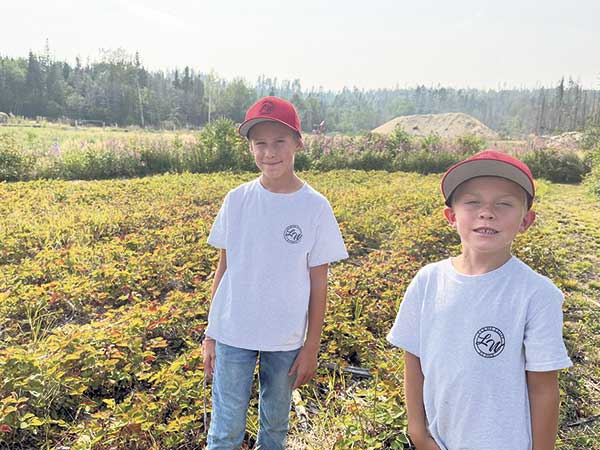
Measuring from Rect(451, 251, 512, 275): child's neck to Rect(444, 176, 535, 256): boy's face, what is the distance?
0.04 ft

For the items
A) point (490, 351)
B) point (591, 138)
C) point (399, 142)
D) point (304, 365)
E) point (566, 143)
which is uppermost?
point (591, 138)

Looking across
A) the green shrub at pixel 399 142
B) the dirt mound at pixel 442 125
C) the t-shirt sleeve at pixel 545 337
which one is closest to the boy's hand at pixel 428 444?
the t-shirt sleeve at pixel 545 337

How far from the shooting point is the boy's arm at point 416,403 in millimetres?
1431

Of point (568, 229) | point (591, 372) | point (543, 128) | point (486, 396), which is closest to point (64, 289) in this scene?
point (486, 396)

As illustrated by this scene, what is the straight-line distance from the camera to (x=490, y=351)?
1.27 metres

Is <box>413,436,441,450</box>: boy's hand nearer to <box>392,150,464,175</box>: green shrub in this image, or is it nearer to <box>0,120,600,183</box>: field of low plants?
<box>0,120,600,183</box>: field of low plants

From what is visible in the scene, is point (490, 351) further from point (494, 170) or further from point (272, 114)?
point (272, 114)

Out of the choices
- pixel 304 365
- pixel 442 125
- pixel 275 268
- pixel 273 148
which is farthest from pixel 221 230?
pixel 442 125

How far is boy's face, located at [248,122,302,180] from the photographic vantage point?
1.84 meters

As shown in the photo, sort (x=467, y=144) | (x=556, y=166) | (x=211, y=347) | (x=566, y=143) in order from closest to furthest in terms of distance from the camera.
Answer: (x=211, y=347)
(x=556, y=166)
(x=467, y=144)
(x=566, y=143)

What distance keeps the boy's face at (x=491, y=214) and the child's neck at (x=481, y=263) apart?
0.01 metres

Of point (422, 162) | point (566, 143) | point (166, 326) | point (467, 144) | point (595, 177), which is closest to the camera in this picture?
point (166, 326)

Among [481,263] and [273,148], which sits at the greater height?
[273,148]

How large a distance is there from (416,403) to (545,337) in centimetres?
46
